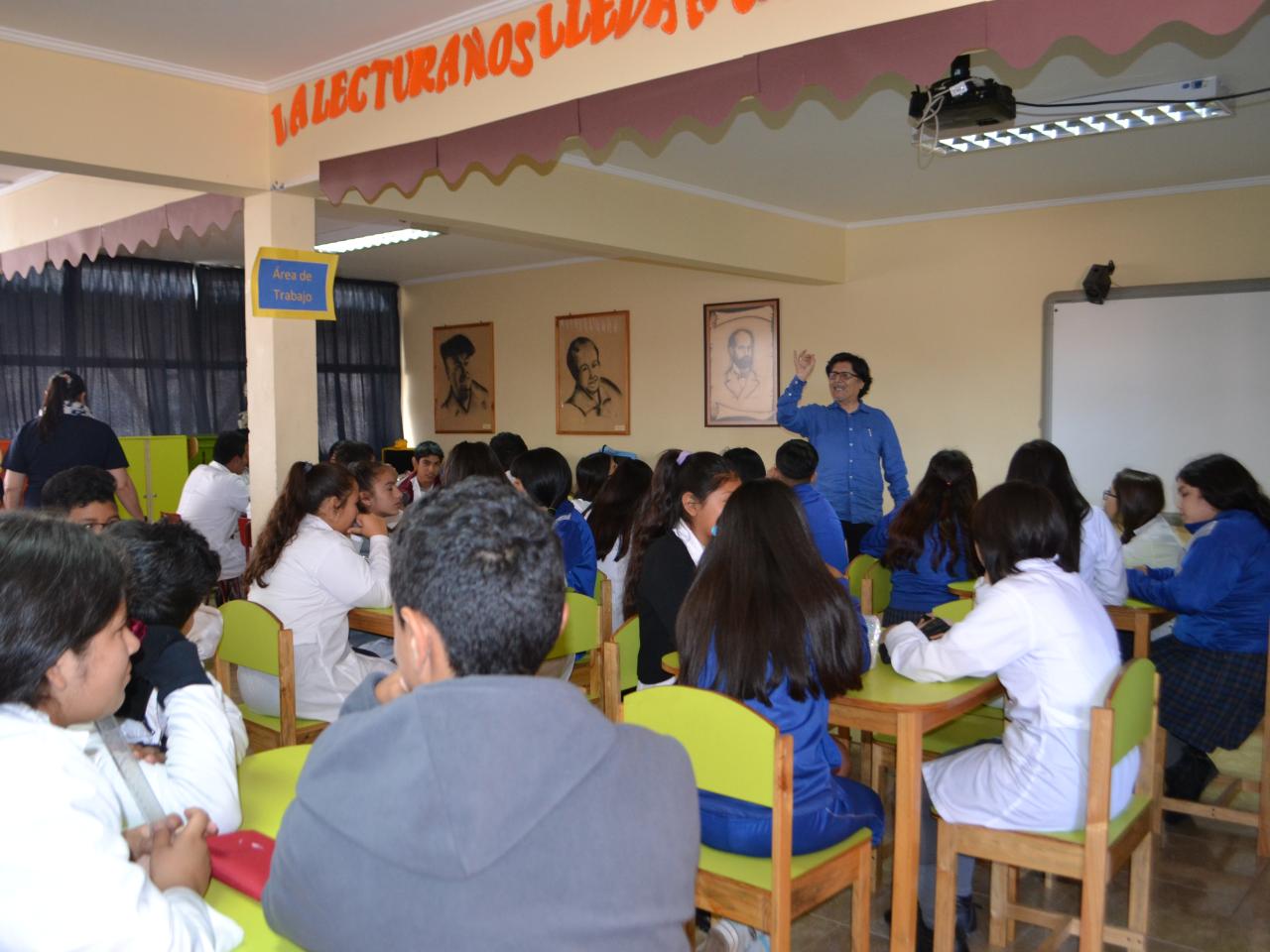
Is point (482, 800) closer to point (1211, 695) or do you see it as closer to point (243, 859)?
point (243, 859)

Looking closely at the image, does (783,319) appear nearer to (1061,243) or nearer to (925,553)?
(1061,243)

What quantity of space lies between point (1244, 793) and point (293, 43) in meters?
4.59

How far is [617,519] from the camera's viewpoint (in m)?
4.16

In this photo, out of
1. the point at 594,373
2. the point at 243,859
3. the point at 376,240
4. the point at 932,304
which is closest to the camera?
the point at 243,859

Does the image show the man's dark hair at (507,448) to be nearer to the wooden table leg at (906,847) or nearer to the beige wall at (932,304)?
the beige wall at (932,304)

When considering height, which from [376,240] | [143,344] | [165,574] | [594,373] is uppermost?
[376,240]

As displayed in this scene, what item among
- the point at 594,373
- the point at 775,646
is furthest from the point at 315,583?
the point at 594,373

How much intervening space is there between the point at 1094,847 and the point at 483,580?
5.60 feet

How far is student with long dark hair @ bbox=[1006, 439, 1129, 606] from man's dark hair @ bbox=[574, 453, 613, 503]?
1.88 m

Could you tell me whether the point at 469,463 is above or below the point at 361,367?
below

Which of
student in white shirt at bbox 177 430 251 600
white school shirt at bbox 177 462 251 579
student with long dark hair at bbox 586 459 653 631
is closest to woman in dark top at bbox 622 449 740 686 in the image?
student with long dark hair at bbox 586 459 653 631

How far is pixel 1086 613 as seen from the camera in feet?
7.98

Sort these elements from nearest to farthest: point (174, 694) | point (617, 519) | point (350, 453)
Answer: point (174, 694) → point (617, 519) → point (350, 453)

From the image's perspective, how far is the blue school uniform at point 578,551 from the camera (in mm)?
3988
